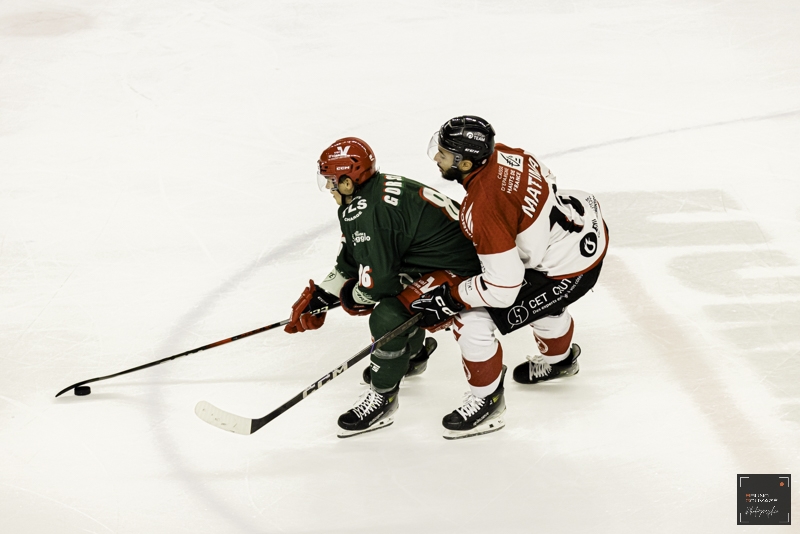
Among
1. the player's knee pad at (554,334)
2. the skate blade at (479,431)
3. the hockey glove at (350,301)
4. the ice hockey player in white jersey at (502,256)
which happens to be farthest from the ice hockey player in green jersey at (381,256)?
the player's knee pad at (554,334)

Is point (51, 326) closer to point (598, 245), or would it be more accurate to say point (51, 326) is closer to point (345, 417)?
point (345, 417)

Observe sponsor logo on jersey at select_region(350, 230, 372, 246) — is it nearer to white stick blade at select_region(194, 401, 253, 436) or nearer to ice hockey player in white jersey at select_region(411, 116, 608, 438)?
ice hockey player in white jersey at select_region(411, 116, 608, 438)

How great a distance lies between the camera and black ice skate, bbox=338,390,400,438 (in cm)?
315

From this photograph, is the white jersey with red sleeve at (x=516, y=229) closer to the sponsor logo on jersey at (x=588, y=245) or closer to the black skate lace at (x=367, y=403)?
the sponsor logo on jersey at (x=588, y=245)

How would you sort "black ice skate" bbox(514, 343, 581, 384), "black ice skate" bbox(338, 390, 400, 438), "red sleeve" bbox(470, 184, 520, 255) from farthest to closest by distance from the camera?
"black ice skate" bbox(514, 343, 581, 384) → "black ice skate" bbox(338, 390, 400, 438) → "red sleeve" bbox(470, 184, 520, 255)

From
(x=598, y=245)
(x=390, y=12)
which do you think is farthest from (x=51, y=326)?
(x=390, y=12)

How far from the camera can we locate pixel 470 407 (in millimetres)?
3117

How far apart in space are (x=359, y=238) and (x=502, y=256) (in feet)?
1.59

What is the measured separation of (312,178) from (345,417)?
1986 mm

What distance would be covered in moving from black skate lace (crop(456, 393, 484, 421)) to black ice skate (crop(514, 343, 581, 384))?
345mm

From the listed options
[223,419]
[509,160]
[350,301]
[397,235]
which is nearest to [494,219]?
[509,160]

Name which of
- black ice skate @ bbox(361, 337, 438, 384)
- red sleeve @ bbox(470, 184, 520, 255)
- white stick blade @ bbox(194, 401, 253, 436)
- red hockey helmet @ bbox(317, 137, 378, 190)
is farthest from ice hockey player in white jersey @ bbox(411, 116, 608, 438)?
white stick blade @ bbox(194, 401, 253, 436)

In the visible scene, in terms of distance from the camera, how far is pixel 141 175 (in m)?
4.89

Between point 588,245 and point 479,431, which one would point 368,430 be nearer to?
point 479,431
